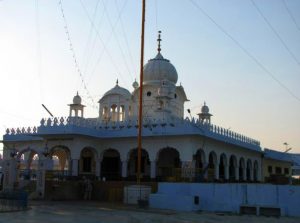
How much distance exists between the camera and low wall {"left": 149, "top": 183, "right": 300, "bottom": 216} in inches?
808

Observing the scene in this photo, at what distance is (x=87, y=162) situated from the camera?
3528 cm

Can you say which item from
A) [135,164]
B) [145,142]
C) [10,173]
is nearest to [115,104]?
[135,164]

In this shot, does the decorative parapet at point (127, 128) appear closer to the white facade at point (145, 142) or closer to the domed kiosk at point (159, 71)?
the white facade at point (145, 142)

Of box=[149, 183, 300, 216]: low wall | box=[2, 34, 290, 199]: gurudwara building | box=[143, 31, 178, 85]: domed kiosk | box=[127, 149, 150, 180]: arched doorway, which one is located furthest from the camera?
box=[143, 31, 178, 85]: domed kiosk

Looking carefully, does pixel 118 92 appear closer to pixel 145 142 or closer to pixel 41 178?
pixel 145 142

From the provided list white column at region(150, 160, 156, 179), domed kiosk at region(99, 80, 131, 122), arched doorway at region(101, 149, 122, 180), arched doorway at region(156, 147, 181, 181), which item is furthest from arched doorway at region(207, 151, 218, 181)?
domed kiosk at region(99, 80, 131, 122)

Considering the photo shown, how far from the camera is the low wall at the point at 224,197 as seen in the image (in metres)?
20.5

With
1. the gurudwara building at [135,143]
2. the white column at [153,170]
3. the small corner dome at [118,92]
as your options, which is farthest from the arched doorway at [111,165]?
the small corner dome at [118,92]

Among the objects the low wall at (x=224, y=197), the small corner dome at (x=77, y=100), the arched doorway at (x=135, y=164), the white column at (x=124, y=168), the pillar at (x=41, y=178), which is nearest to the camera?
the low wall at (x=224, y=197)

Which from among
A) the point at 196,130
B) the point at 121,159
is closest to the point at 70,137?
the point at 121,159

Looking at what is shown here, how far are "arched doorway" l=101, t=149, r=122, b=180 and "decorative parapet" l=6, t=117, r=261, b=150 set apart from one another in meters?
2.43

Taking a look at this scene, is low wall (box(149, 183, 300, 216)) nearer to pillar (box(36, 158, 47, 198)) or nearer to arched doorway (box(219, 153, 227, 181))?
pillar (box(36, 158, 47, 198))

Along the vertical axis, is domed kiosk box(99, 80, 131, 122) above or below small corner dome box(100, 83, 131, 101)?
below

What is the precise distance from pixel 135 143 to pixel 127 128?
1215 mm
